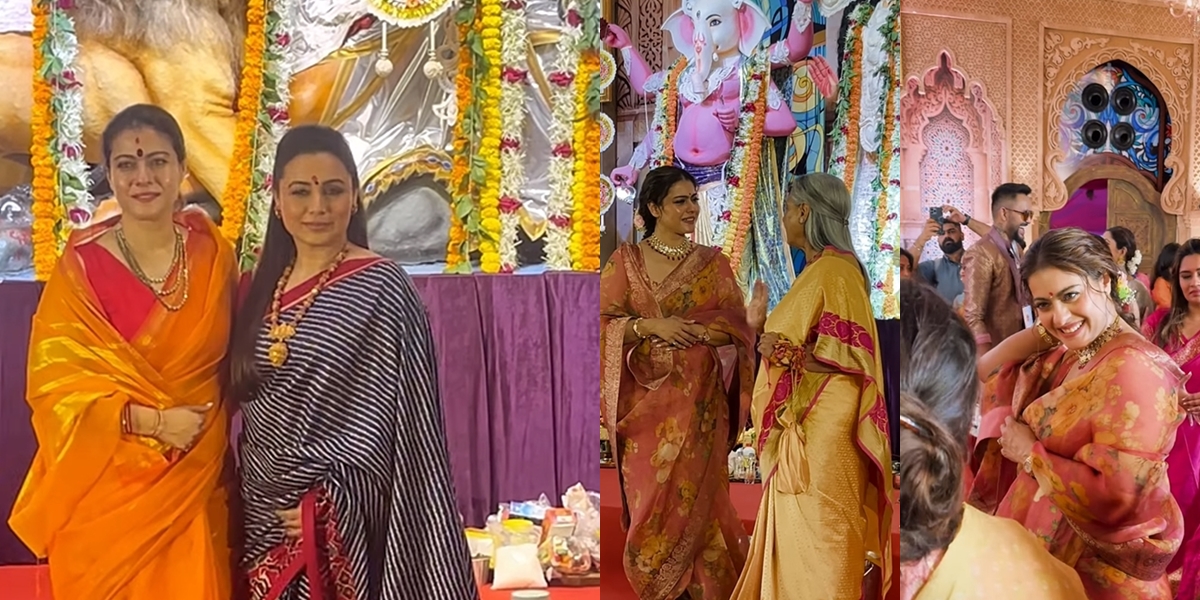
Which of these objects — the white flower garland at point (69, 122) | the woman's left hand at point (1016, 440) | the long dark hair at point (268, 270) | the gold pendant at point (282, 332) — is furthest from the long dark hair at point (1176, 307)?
the white flower garland at point (69, 122)

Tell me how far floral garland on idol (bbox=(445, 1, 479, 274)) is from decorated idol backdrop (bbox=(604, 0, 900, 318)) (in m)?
0.49

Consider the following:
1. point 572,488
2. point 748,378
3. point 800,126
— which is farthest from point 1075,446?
point 572,488

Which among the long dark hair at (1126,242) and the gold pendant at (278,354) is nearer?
the gold pendant at (278,354)

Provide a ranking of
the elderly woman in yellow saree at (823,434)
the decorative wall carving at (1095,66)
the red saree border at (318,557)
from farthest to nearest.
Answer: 1. the decorative wall carving at (1095,66)
2. the elderly woman in yellow saree at (823,434)
3. the red saree border at (318,557)

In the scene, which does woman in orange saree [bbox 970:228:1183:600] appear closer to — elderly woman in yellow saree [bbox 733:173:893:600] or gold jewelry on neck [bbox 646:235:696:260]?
elderly woman in yellow saree [bbox 733:173:893:600]

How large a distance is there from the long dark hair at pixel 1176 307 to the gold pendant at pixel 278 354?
2689 mm

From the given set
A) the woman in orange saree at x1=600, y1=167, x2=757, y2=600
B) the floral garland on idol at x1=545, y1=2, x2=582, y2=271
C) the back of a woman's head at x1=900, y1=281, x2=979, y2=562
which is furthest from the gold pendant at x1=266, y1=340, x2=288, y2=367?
the back of a woman's head at x1=900, y1=281, x2=979, y2=562

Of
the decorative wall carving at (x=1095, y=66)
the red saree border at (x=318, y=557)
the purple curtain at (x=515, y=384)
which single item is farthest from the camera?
the decorative wall carving at (x=1095, y=66)

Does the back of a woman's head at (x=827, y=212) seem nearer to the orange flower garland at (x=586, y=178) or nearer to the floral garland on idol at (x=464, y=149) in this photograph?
the orange flower garland at (x=586, y=178)

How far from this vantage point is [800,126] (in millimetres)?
3617

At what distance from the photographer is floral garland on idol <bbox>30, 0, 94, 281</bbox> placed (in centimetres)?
322

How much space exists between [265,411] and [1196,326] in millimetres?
2931

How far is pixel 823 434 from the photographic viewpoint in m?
3.54

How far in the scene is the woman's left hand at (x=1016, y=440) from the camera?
365 centimetres
